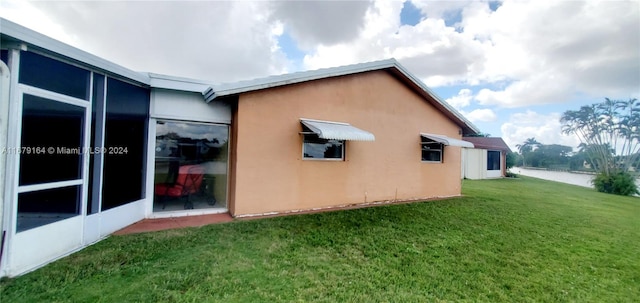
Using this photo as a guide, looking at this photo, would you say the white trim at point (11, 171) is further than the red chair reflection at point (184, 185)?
No

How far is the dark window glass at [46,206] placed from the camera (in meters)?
4.40

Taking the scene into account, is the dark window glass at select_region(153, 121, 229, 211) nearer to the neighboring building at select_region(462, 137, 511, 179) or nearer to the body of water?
the neighboring building at select_region(462, 137, 511, 179)

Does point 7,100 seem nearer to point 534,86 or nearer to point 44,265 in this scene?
point 44,265

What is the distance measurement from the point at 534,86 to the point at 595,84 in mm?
7327

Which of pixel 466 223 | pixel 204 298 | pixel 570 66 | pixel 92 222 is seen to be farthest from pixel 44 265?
pixel 570 66

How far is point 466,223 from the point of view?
8.83m

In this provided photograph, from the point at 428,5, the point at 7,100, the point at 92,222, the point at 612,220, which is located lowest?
the point at 612,220

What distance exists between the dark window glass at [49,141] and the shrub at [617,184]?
3944 centimetres

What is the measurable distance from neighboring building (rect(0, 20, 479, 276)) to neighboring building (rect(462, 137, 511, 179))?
1507cm

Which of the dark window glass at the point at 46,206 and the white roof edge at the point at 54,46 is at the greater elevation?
the white roof edge at the point at 54,46

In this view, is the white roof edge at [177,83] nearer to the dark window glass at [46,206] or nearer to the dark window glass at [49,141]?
the dark window glass at [49,141]

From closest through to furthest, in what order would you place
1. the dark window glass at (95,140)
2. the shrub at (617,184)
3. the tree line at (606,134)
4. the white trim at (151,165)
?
the dark window glass at (95,140)
the white trim at (151,165)
the shrub at (617,184)
the tree line at (606,134)

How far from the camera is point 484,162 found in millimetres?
29297

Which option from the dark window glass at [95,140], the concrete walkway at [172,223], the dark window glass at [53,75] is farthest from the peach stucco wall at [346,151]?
the dark window glass at [53,75]
